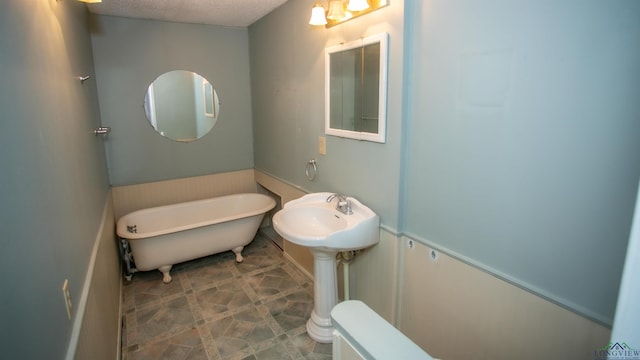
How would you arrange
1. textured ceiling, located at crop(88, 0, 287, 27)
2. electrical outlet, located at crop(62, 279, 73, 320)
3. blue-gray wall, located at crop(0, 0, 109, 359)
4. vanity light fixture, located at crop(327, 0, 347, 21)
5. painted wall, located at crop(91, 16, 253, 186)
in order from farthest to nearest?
1. painted wall, located at crop(91, 16, 253, 186)
2. textured ceiling, located at crop(88, 0, 287, 27)
3. vanity light fixture, located at crop(327, 0, 347, 21)
4. electrical outlet, located at crop(62, 279, 73, 320)
5. blue-gray wall, located at crop(0, 0, 109, 359)

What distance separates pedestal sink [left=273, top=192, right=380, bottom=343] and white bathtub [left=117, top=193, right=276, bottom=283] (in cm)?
108

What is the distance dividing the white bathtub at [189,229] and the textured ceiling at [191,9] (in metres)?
1.85

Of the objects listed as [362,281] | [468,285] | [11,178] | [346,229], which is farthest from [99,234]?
[468,285]

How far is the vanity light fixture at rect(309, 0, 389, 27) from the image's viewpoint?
1840 mm

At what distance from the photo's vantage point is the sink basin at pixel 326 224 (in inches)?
78.7

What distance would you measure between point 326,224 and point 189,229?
1.42 m

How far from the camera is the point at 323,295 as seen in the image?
2.35m

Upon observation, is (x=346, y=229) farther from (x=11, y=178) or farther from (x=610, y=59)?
(x=11, y=178)

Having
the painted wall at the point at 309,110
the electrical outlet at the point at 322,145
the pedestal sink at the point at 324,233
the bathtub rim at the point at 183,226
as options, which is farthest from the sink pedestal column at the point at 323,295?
the bathtub rim at the point at 183,226

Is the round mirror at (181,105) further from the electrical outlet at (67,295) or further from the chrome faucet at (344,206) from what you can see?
the electrical outlet at (67,295)

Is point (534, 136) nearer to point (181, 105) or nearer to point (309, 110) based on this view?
point (309, 110)

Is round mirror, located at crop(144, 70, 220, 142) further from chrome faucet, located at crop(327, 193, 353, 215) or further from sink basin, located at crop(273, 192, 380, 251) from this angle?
chrome faucet, located at crop(327, 193, 353, 215)

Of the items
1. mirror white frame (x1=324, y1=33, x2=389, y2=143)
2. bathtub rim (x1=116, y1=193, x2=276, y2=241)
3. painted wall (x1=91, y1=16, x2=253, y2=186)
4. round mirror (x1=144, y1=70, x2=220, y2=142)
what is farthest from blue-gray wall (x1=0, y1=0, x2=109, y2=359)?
round mirror (x1=144, y1=70, x2=220, y2=142)

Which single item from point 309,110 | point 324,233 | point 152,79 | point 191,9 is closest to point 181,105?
point 152,79
